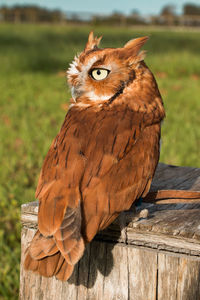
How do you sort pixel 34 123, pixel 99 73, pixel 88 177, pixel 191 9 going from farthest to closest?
pixel 191 9
pixel 34 123
pixel 99 73
pixel 88 177

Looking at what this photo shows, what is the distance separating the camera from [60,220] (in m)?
1.61

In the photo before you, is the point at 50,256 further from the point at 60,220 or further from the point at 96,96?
the point at 96,96

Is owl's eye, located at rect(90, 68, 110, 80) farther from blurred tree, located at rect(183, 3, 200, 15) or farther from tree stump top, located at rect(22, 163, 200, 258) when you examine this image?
blurred tree, located at rect(183, 3, 200, 15)

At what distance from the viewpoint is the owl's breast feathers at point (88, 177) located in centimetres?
161

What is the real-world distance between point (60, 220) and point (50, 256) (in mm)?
150

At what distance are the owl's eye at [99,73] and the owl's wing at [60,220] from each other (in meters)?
0.32

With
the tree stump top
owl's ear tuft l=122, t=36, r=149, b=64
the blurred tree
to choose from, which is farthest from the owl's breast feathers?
the blurred tree

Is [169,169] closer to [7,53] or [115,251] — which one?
[115,251]

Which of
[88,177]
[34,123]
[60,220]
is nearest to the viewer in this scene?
[60,220]

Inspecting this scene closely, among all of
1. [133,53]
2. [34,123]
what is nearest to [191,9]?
[34,123]

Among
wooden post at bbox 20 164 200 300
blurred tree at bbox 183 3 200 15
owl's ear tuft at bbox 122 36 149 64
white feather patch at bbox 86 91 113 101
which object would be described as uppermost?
blurred tree at bbox 183 3 200 15

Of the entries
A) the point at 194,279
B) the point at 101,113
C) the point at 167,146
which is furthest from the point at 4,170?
the point at 194,279

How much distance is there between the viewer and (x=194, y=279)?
171 centimetres

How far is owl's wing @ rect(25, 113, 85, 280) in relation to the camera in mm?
1574
